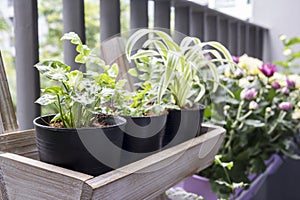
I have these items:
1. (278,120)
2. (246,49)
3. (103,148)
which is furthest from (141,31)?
(246,49)

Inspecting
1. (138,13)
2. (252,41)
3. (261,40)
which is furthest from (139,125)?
(261,40)

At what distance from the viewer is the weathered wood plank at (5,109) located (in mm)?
532

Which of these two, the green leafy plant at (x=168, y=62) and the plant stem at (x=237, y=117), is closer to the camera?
the green leafy plant at (x=168, y=62)

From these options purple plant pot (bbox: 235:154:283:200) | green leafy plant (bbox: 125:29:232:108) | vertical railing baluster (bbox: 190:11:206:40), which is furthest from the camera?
vertical railing baluster (bbox: 190:11:206:40)

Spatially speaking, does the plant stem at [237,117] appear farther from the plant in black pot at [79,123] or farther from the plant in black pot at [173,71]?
the plant in black pot at [79,123]

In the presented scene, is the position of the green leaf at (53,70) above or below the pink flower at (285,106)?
above

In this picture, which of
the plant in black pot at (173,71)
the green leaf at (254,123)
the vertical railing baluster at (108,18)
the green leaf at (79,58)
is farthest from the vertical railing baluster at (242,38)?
the green leaf at (79,58)

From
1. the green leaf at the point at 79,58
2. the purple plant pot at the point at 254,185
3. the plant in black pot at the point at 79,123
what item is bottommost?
the purple plant pot at the point at 254,185

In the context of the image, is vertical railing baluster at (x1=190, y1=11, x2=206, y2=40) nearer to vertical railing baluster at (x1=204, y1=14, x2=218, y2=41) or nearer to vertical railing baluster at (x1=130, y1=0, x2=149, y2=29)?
vertical railing baluster at (x1=204, y1=14, x2=218, y2=41)

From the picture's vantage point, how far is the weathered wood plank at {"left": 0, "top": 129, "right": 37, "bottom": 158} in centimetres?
50

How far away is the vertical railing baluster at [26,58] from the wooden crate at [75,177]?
0.19 m

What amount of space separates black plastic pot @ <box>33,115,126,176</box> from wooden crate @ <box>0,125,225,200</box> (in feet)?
0.06

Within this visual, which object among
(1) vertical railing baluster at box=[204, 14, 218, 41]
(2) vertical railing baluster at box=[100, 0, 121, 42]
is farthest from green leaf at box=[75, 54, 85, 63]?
(1) vertical railing baluster at box=[204, 14, 218, 41]

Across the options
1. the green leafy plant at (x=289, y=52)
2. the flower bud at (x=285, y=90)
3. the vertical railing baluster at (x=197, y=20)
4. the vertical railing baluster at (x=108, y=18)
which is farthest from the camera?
the green leafy plant at (x=289, y=52)
